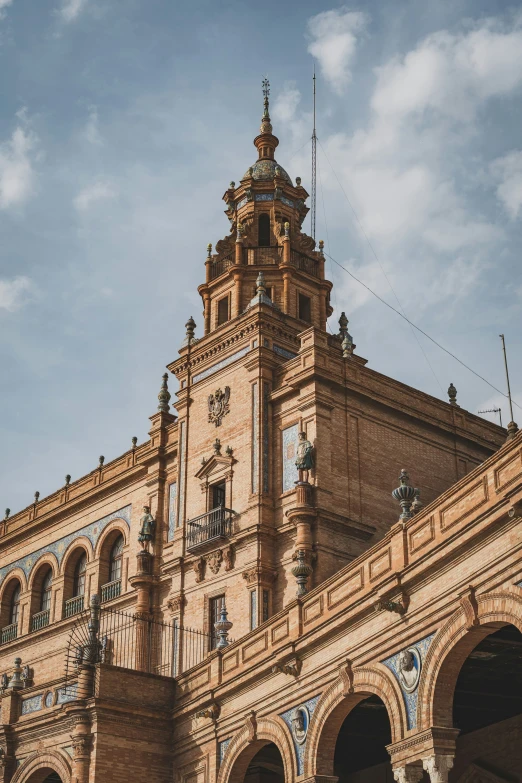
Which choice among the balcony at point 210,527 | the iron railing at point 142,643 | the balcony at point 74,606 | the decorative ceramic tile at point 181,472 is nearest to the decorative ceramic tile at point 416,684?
the iron railing at point 142,643

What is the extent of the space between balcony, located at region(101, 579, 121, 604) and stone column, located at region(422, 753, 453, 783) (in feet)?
70.9

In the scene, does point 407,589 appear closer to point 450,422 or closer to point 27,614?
point 450,422

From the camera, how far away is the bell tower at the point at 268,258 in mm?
39438

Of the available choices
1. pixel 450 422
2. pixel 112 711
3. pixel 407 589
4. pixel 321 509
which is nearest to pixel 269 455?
pixel 321 509

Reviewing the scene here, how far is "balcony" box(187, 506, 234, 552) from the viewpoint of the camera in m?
33.6

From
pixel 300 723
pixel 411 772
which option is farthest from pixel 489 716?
pixel 411 772

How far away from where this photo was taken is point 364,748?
27.5 m

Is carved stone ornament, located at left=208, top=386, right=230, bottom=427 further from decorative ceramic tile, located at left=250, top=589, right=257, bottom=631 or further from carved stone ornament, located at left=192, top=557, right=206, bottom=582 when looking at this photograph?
decorative ceramic tile, located at left=250, top=589, right=257, bottom=631

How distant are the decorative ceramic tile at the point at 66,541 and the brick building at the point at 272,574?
0.11 metres

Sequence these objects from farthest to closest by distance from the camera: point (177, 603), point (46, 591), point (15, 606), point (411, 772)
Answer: point (15, 606) → point (46, 591) → point (177, 603) → point (411, 772)

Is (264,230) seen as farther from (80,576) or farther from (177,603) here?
(80,576)

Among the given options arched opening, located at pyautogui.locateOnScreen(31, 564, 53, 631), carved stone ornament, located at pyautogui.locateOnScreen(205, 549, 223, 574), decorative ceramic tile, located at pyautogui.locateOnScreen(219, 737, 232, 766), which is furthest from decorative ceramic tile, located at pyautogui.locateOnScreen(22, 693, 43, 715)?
Answer: arched opening, located at pyautogui.locateOnScreen(31, 564, 53, 631)

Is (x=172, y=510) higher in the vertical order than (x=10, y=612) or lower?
lower

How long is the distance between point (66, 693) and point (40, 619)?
15.0 meters
